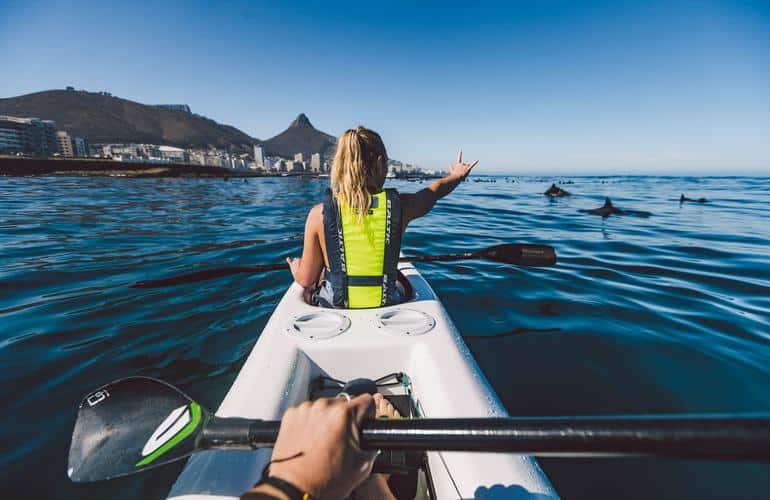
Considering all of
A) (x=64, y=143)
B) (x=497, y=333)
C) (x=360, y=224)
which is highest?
(x=64, y=143)

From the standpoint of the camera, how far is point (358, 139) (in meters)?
3.03

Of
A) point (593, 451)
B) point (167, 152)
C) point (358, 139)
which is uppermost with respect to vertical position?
point (167, 152)

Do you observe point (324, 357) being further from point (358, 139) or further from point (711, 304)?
point (711, 304)

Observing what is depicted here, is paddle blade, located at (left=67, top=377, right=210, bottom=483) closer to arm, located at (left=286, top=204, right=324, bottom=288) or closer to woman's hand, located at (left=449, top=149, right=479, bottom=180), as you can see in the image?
arm, located at (left=286, top=204, right=324, bottom=288)

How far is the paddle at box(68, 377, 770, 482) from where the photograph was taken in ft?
3.14

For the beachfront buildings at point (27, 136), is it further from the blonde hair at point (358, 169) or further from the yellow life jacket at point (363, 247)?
the yellow life jacket at point (363, 247)

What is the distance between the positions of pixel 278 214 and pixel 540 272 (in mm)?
12905

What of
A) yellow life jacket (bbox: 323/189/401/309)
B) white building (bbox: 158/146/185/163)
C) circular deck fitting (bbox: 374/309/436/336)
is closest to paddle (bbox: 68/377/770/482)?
circular deck fitting (bbox: 374/309/436/336)

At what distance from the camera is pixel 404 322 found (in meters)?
2.99

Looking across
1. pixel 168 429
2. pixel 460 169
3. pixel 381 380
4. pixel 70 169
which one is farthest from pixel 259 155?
pixel 168 429

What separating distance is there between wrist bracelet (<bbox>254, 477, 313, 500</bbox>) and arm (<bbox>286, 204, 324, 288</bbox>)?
2.23m

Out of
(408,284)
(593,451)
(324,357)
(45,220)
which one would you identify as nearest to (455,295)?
(408,284)

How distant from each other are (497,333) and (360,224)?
2.74m

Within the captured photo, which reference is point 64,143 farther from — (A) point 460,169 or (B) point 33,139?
(A) point 460,169
